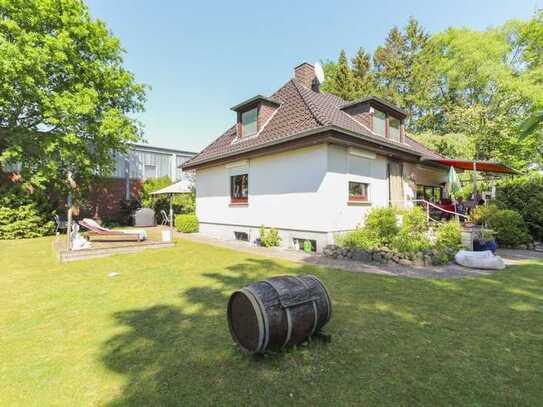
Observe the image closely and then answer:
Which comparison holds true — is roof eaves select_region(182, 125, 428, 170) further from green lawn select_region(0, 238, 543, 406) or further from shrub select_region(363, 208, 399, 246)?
green lawn select_region(0, 238, 543, 406)

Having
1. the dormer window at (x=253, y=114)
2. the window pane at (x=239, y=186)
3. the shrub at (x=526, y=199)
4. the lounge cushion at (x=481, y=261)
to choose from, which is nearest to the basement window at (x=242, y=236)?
the window pane at (x=239, y=186)

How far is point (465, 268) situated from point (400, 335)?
4.72 metres

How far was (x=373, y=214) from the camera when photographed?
28.3ft

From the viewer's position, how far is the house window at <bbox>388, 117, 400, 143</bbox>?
11.8m

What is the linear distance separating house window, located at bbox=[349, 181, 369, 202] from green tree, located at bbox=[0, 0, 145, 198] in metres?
11.4

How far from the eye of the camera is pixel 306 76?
43.0 ft

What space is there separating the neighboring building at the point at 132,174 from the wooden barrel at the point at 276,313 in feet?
55.8

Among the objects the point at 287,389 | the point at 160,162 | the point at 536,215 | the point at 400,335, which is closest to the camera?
the point at 287,389

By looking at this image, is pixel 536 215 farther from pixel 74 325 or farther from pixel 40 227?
pixel 40 227

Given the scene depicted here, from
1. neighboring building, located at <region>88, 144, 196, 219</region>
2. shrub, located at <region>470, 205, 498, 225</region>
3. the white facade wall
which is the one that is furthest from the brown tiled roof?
neighboring building, located at <region>88, 144, 196, 219</region>

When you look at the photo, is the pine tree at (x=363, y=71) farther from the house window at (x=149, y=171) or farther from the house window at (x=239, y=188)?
the house window at (x=149, y=171)

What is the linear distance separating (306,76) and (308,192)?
7.00 m

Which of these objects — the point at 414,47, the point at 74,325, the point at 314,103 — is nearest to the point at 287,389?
the point at 74,325

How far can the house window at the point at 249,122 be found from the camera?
38.5 ft
